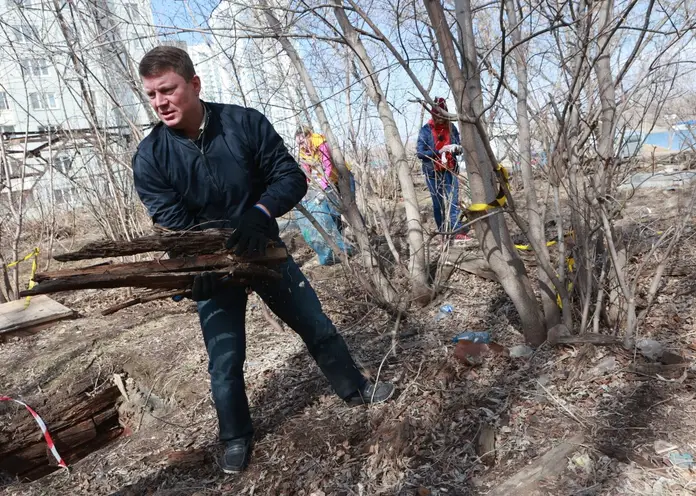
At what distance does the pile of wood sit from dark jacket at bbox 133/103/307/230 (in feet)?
0.36

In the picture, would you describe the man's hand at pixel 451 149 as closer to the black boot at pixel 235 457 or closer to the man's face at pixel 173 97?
the man's face at pixel 173 97

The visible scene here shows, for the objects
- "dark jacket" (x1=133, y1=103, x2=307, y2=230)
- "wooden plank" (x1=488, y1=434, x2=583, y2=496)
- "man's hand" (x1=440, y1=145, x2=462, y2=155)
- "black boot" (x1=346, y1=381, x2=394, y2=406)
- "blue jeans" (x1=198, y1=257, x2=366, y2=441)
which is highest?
"dark jacket" (x1=133, y1=103, x2=307, y2=230)

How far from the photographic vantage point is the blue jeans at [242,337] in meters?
2.21

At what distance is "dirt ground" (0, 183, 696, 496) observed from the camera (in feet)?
6.24

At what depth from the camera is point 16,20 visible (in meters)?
5.27

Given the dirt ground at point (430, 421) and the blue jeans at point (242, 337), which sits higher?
the blue jeans at point (242, 337)

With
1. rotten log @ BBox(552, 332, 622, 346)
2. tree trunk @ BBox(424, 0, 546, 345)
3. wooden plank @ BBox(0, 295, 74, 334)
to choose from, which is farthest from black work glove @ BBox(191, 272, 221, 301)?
wooden plank @ BBox(0, 295, 74, 334)

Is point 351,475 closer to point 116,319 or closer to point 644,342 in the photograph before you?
point 644,342

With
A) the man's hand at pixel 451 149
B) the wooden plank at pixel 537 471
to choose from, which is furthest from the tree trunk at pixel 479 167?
the man's hand at pixel 451 149

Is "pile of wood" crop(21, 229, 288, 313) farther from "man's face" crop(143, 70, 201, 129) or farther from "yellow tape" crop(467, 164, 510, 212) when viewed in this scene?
"yellow tape" crop(467, 164, 510, 212)

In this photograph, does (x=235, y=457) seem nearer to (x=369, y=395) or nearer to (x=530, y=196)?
(x=369, y=395)

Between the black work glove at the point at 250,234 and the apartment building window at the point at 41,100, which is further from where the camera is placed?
the apartment building window at the point at 41,100

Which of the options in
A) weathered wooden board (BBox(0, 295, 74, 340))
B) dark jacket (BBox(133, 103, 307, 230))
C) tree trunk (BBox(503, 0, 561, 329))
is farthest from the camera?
weathered wooden board (BBox(0, 295, 74, 340))

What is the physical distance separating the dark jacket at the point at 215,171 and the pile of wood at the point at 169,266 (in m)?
0.11
